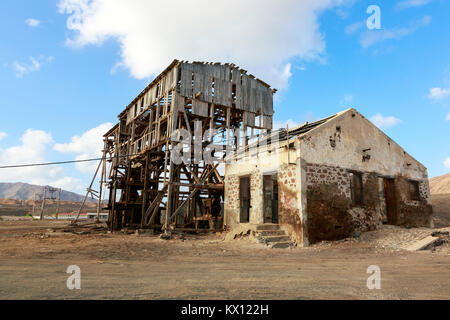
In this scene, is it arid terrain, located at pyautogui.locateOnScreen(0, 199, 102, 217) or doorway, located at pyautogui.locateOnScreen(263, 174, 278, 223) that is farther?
arid terrain, located at pyautogui.locateOnScreen(0, 199, 102, 217)

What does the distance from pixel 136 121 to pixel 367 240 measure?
1709 centimetres

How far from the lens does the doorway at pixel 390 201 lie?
46.0ft

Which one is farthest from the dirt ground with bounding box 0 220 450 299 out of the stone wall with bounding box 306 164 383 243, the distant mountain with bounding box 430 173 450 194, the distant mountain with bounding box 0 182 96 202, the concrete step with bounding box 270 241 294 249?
the distant mountain with bounding box 0 182 96 202

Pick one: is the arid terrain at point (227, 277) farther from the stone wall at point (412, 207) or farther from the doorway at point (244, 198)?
the stone wall at point (412, 207)

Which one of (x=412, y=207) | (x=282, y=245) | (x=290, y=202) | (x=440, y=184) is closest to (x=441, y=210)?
(x=412, y=207)

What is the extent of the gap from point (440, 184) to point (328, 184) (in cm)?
5684

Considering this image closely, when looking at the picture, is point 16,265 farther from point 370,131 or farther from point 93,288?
point 370,131

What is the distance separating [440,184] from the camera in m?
54.4

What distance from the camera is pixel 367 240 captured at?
10.9 meters

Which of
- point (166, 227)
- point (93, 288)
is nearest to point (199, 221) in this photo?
point (166, 227)

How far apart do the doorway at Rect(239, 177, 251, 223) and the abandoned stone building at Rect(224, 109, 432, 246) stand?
0.08ft

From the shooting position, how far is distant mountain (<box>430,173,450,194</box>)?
51.3 m
